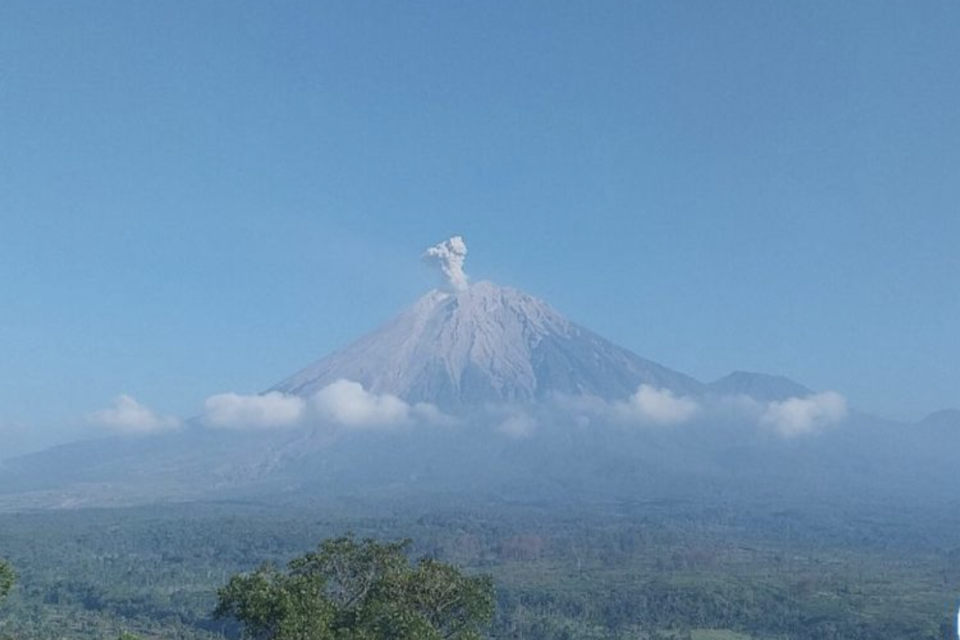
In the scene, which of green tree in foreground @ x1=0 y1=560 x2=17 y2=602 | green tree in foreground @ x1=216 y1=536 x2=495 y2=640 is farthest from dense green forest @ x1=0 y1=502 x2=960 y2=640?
green tree in foreground @ x1=0 y1=560 x2=17 y2=602

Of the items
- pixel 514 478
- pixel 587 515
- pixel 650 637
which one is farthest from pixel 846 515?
pixel 650 637

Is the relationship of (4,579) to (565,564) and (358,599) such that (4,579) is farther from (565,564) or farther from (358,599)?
(565,564)

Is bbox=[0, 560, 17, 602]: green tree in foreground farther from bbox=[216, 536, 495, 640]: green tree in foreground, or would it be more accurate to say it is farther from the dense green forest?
the dense green forest

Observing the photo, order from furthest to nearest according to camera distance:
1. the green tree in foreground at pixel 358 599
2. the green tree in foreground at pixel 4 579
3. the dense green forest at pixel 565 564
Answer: the dense green forest at pixel 565 564
the green tree in foreground at pixel 358 599
the green tree in foreground at pixel 4 579

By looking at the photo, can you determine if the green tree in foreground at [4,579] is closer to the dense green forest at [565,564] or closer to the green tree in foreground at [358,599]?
the green tree in foreground at [358,599]

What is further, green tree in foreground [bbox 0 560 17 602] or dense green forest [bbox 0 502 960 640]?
dense green forest [bbox 0 502 960 640]

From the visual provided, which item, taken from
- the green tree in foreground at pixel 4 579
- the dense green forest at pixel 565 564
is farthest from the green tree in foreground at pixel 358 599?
the dense green forest at pixel 565 564

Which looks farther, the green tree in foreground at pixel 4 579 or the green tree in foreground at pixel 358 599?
the green tree in foreground at pixel 358 599
